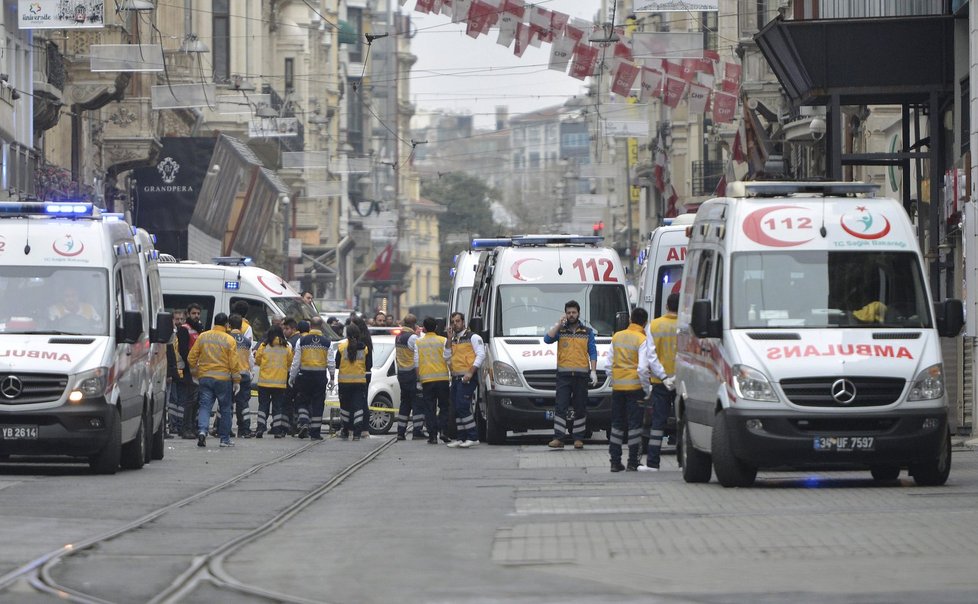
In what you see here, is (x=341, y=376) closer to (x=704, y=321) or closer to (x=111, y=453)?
(x=111, y=453)

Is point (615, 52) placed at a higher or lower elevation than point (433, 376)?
higher

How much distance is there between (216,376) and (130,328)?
7004mm

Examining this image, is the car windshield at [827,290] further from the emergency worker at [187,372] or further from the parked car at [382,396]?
the parked car at [382,396]

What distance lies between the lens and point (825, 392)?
1641 centimetres

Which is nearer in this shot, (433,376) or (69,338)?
(69,338)

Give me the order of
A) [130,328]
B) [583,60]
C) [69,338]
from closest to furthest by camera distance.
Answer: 1. [69,338]
2. [130,328]
3. [583,60]

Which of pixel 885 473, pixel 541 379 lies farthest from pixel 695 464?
pixel 541 379

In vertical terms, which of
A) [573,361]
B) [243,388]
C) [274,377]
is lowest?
[243,388]

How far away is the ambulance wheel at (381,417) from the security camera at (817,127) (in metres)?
9.77

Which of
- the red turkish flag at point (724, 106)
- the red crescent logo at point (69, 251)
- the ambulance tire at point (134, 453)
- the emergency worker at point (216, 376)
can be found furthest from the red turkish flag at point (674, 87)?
the red crescent logo at point (69, 251)

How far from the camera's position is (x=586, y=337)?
922 inches

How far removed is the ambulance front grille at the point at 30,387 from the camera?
18875 mm

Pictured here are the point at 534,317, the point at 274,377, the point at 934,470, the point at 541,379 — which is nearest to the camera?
the point at 934,470

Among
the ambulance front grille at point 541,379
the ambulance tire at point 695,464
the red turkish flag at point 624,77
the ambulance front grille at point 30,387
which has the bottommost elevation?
the ambulance tire at point 695,464
